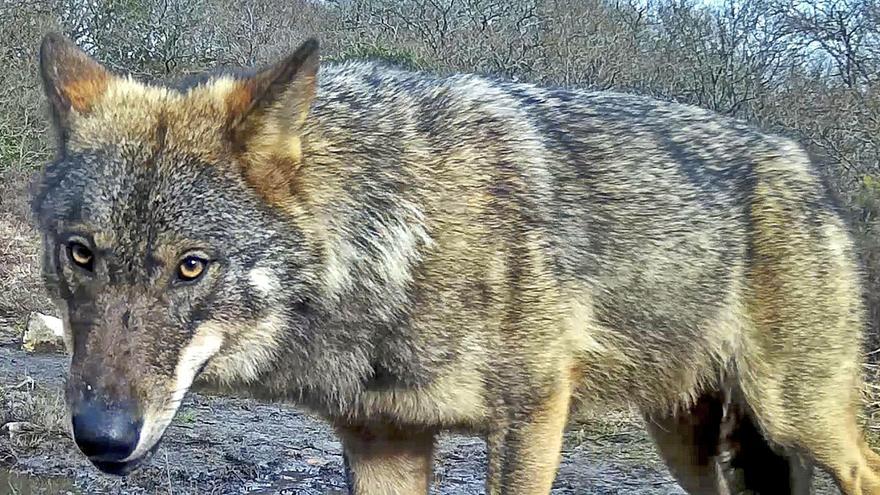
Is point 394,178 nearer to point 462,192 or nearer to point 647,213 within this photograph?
point 462,192

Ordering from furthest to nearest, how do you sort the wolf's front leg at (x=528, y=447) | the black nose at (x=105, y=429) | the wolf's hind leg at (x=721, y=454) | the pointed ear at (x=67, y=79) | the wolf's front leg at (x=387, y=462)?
the wolf's hind leg at (x=721, y=454), the wolf's front leg at (x=387, y=462), the wolf's front leg at (x=528, y=447), the pointed ear at (x=67, y=79), the black nose at (x=105, y=429)

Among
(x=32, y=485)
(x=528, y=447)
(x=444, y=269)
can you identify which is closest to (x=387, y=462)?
(x=528, y=447)

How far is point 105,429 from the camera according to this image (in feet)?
8.04

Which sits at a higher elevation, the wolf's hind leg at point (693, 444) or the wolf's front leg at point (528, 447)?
the wolf's front leg at point (528, 447)

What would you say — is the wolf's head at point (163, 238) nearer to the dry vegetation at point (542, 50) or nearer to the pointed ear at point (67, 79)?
the pointed ear at point (67, 79)

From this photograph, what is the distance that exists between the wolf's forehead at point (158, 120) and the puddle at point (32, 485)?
2.91m

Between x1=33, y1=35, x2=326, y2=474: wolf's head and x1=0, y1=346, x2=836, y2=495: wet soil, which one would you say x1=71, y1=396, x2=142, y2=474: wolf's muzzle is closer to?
x1=33, y1=35, x2=326, y2=474: wolf's head

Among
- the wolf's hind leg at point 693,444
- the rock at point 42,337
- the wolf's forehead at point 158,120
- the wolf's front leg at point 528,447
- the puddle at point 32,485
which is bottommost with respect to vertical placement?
the rock at point 42,337

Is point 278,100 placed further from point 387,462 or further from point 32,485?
point 32,485

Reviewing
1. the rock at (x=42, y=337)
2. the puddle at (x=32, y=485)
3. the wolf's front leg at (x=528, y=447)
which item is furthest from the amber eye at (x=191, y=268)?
the rock at (x=42, y=337)

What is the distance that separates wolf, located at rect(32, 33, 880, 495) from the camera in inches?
106

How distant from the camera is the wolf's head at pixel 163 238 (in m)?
2.55

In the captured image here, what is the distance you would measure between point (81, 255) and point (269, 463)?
3.39 meters

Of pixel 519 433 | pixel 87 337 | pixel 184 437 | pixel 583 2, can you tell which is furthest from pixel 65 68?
pixel 583 2
